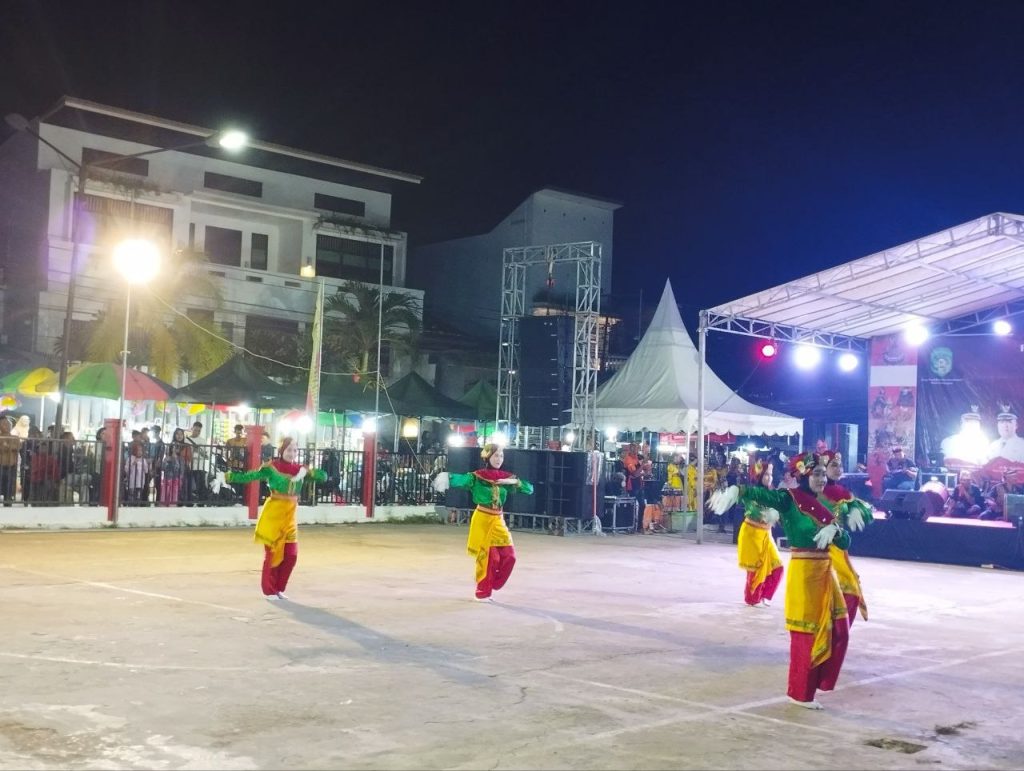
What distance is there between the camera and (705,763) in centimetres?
575

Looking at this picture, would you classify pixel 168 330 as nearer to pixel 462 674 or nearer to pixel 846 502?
pixel 462 674

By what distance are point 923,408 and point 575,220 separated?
19427mm

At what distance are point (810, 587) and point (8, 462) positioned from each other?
596 inches

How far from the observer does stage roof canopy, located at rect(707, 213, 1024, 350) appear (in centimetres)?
1853

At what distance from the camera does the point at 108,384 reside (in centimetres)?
2297

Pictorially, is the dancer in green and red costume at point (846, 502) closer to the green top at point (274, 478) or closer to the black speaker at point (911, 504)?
the green top at point (274, 478)

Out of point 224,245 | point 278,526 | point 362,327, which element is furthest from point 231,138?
point 224,245

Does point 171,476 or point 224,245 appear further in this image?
point 224,245

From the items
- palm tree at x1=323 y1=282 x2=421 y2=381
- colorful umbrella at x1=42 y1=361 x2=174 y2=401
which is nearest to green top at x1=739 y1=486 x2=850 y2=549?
colorful umbrella at x1=42 y1=361 x2=174 y2=401

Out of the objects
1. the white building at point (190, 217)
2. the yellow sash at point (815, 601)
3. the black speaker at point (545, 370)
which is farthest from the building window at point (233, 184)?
the yellow sash at point (815, 601)

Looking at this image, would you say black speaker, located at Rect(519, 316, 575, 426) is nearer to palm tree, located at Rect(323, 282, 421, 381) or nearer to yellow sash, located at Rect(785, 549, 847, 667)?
palm tree, located at Rect(323, 282, 421, 381)

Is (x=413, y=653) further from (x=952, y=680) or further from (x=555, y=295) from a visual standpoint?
(x=555, y=295)

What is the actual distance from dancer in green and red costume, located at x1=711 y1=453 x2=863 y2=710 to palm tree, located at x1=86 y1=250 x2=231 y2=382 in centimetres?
2335

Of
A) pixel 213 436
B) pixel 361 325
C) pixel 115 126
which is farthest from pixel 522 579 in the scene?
pixel 115 126
